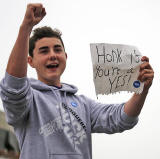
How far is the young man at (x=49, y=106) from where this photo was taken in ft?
6.36

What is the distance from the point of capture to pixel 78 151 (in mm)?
2244

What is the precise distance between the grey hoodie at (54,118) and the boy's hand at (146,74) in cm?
28

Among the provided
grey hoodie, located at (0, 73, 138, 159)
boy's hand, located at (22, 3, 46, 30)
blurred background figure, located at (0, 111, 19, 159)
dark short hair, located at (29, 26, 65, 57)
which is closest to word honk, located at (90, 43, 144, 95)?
grey hoodie, located at (0, 73, 138, 159)

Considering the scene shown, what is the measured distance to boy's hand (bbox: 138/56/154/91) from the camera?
2.35m

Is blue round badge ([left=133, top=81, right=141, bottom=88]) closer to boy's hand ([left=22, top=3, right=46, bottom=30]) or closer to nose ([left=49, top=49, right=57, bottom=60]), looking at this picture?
nose ([left=49, top=49, right=57, bottom=60])

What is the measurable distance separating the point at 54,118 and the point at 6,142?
12.2 metres

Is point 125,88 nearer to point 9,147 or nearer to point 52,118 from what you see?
point 52,118

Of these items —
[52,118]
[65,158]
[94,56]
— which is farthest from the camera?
[94,56]

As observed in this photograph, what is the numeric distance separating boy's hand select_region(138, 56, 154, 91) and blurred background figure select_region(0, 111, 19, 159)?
11.4m

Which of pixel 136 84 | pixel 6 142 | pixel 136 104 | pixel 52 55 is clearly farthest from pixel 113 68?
pixel 6 142

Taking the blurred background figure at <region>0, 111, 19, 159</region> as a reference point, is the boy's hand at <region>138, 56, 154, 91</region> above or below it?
above

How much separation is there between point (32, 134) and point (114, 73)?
77cm

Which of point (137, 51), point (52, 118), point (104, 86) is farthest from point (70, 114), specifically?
point (137, 51)

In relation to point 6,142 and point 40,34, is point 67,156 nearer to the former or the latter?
point 40,34
